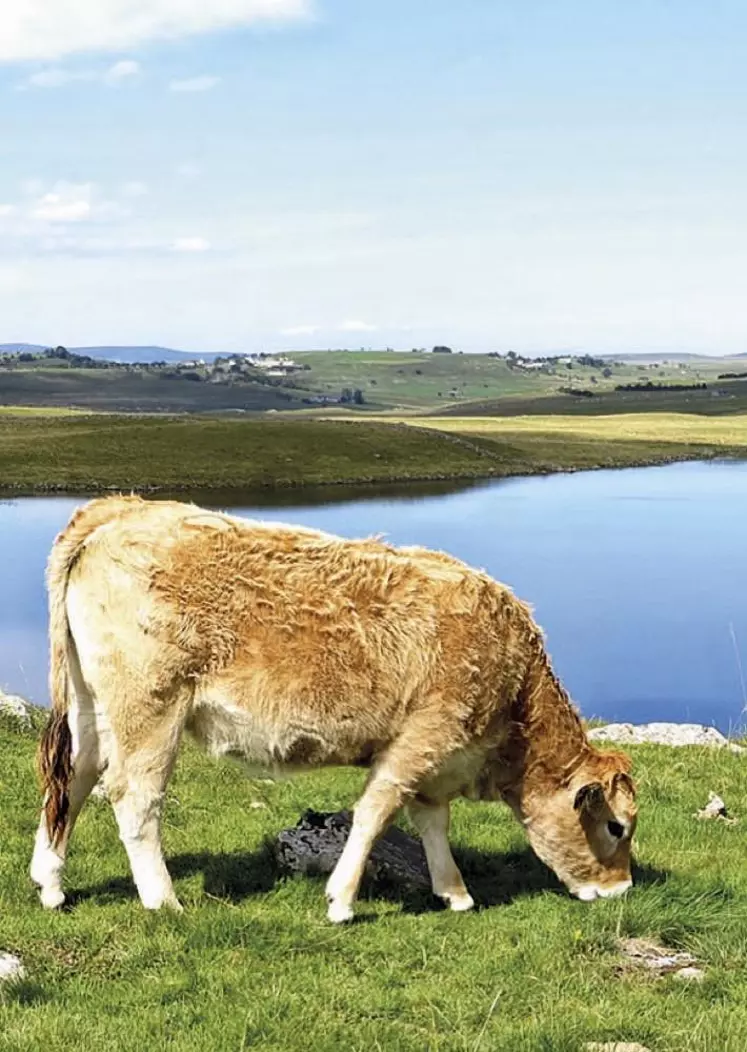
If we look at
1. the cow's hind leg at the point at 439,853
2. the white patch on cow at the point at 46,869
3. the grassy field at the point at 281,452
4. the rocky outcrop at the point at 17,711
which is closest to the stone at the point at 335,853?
the cow's hind leg at the point at 439,853

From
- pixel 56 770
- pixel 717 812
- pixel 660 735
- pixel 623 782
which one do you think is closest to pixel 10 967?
pixel 56 770

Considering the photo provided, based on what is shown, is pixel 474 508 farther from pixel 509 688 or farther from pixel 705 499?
pixel 509 688

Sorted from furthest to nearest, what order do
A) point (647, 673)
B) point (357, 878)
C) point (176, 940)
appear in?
point (647, 673) → point (357, 878) → point (176, 940)

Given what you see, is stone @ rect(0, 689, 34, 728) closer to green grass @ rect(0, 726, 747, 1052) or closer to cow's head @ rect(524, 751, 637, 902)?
green grass @ rect(0, 726, 747, 1052)

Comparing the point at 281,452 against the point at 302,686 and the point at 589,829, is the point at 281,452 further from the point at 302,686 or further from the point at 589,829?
the point at 302,686

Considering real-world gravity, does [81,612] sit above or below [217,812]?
above

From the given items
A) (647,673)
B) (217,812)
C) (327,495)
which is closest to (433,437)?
(327,495)

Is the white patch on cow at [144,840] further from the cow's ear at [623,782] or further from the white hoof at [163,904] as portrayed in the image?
the cow's ear at [623,782]

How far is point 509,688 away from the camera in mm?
8961

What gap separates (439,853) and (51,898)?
287cm

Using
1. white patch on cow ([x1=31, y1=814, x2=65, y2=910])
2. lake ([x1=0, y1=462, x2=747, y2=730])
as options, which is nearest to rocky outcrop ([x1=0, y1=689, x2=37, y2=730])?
white patch on cow ([x1=31, y1=814, x2=65, y2=910])

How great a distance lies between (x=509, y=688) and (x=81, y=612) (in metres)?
3.30

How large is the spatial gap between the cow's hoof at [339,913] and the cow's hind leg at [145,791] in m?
1.15

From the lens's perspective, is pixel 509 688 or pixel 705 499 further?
pixel 705 499
